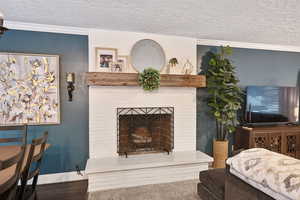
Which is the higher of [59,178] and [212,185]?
[212,185]

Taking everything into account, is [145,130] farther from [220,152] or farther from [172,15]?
[172,15]

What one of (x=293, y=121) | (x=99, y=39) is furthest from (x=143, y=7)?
(x=293, y=121)

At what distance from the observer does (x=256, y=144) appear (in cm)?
324

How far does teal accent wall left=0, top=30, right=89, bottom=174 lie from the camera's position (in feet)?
9.21

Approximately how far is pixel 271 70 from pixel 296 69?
2.28 ft

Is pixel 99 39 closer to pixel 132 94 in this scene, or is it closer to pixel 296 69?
pixel 132 94

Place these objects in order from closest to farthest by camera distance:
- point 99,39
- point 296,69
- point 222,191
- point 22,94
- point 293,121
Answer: point 222,191
point 22,94
point 99,39
point 293,121
point 296,69

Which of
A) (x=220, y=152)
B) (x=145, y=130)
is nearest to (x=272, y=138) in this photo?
(x=220, y=152)

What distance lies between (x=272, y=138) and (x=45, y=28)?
4.33m

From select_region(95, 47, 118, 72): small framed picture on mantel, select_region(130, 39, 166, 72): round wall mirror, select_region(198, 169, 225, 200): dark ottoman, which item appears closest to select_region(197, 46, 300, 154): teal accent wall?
select_region(130, 39, 166, 72): round wall mirror

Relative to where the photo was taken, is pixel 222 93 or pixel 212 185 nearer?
pixel 212 185

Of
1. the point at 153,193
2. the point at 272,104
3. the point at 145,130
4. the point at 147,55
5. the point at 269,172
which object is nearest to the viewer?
the point at 269,172

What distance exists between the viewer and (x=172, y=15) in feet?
7.75

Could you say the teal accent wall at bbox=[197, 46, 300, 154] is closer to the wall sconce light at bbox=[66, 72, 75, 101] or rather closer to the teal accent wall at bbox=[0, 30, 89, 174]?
the teal accent wall at bbox=[0, 30, 89, 174]
